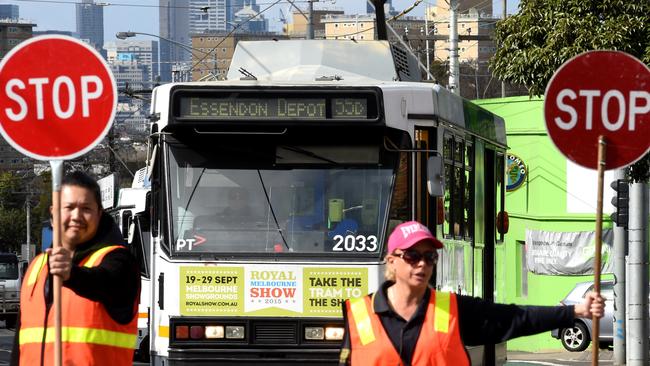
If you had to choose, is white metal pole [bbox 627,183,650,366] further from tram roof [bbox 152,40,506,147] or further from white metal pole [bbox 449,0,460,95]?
white metal pole [bbox 449,0,460,95]

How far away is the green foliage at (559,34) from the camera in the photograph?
54.4ft

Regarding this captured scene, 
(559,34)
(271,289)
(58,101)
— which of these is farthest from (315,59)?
(58,101)

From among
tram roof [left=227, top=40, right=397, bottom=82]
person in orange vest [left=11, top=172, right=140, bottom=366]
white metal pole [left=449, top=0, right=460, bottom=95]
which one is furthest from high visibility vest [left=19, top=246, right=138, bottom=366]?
white metal pole [left=449, top=0, right=460, bottom=95]

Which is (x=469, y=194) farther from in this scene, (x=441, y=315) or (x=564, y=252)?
(x=564, y=252)

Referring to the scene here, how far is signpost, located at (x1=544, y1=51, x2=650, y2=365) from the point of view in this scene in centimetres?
807

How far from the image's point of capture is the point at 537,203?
31.6 m

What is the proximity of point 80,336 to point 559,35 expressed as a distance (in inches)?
424

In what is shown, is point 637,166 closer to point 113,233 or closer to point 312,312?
point 312,312

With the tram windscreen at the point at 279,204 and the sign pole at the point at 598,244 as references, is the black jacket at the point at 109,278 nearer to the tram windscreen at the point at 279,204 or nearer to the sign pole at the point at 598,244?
the sign pole at the point at 598,244

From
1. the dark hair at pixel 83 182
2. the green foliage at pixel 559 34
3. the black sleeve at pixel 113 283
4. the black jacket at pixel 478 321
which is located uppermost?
the green foliage at pixel 559 34

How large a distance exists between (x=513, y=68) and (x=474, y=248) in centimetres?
226

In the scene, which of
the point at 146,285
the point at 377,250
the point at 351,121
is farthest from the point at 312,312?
the point at 146,285

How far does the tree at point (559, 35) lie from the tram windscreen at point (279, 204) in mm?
4288

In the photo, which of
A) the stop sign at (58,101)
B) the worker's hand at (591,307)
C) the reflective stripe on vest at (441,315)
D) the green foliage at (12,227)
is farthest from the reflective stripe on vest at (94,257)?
the green foliage at (12,227)
